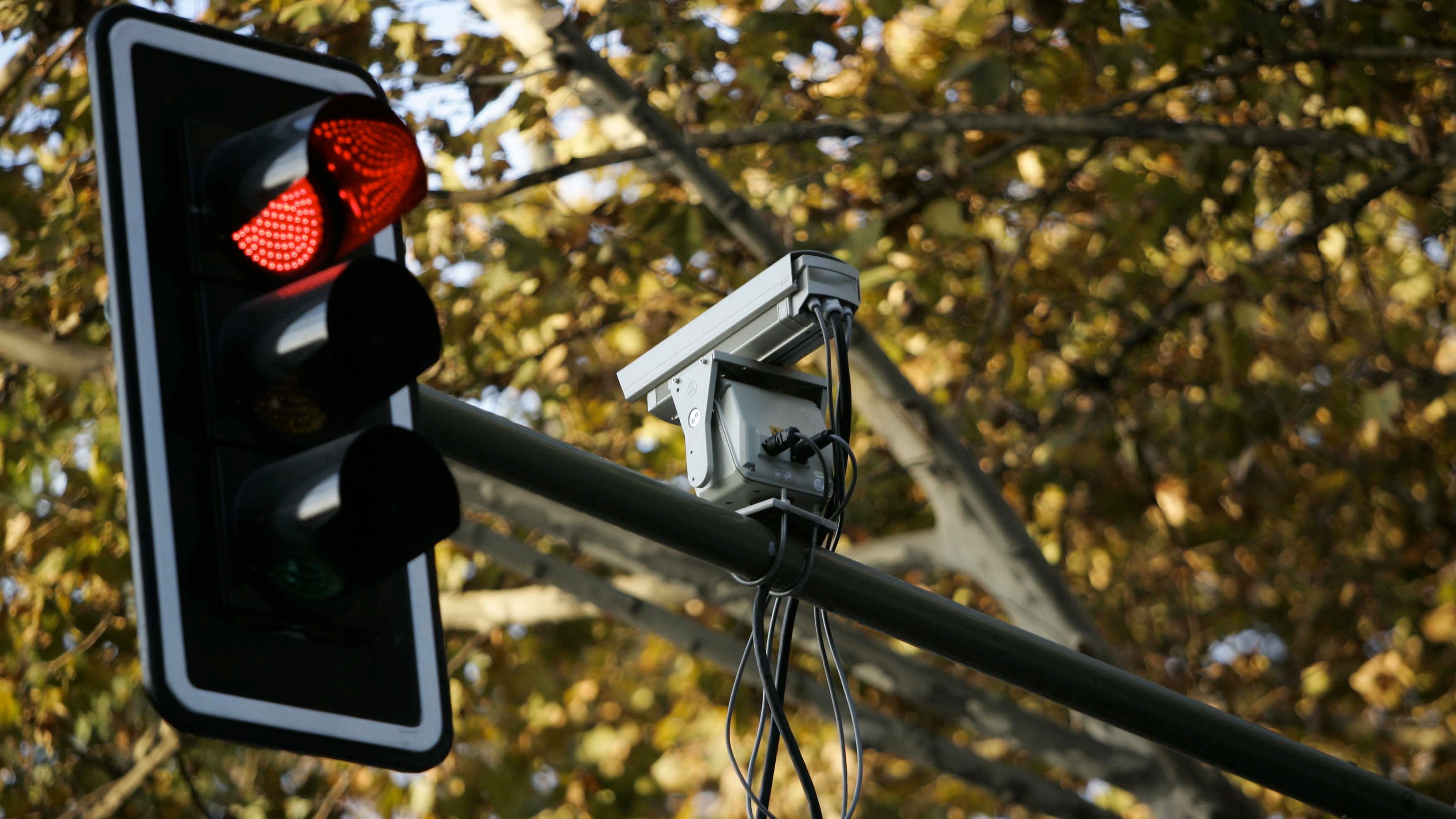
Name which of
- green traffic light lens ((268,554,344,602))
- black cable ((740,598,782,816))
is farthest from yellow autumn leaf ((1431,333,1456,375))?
green traffic light lens ((268,554,344,602))

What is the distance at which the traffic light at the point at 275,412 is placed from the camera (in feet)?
5.58

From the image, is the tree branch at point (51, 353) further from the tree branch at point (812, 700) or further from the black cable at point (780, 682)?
the black cable at point (780, 682)

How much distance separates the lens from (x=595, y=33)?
5.22 meters

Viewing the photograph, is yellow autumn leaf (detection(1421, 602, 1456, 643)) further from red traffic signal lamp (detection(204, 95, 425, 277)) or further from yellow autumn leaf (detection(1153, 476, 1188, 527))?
red traffic signal lamp (detection(204, 95, 425, 277))

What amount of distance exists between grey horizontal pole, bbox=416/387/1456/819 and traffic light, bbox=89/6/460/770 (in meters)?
0.22

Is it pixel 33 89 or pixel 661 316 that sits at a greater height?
pixel 33 89

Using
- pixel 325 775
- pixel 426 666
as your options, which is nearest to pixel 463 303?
pixel 325 775

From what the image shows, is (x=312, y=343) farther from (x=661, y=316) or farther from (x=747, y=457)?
(x=661, y=316)

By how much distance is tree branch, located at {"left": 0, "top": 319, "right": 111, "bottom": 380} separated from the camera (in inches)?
198

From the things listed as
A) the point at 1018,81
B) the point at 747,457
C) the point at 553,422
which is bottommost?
the point at 553,422

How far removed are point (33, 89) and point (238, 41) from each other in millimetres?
3665

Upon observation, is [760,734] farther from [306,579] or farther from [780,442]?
[306,579]

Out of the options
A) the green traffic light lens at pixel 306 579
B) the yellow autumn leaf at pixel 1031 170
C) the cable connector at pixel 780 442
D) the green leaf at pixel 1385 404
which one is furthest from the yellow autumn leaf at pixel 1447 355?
the green traffic light lens at pixel 306 579

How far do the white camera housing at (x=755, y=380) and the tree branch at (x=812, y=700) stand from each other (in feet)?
9.97
